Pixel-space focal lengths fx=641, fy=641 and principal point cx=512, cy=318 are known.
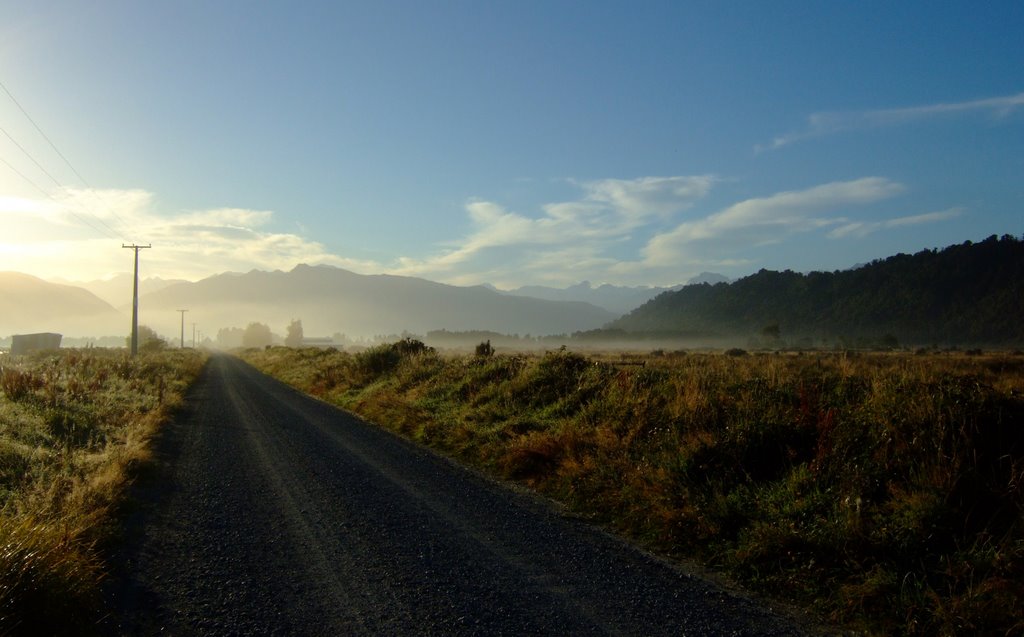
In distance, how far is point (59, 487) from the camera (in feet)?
26.8

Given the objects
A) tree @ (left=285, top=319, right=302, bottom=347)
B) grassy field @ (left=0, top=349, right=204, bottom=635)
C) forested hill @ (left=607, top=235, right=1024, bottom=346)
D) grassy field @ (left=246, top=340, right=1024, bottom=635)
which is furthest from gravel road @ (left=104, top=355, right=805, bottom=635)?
tree @ (left=285, top=319, right=302, bottom=347)

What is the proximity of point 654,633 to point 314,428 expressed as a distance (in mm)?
13123

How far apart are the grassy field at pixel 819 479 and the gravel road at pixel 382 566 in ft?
2.32

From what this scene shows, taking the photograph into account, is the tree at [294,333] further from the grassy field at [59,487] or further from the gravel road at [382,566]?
the gravel road at [382,566]

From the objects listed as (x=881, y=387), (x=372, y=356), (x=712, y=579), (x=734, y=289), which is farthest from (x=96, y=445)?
(x=734, y=289)

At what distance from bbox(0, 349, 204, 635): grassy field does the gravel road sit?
1.23ft

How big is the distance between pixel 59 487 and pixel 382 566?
5077 mm

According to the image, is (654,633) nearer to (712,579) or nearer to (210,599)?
(712,579)

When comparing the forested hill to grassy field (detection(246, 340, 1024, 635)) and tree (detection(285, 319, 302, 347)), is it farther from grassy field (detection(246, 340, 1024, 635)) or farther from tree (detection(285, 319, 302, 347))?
tree (detection(285, 319, 302, 347))

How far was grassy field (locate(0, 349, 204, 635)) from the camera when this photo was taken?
4.51 meters

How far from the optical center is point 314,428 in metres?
16.2

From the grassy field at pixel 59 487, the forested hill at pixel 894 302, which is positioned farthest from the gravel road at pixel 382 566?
the forested hill at pixel 894 302

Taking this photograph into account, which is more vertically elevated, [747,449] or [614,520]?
[747,449]

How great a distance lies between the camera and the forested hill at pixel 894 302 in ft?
258
